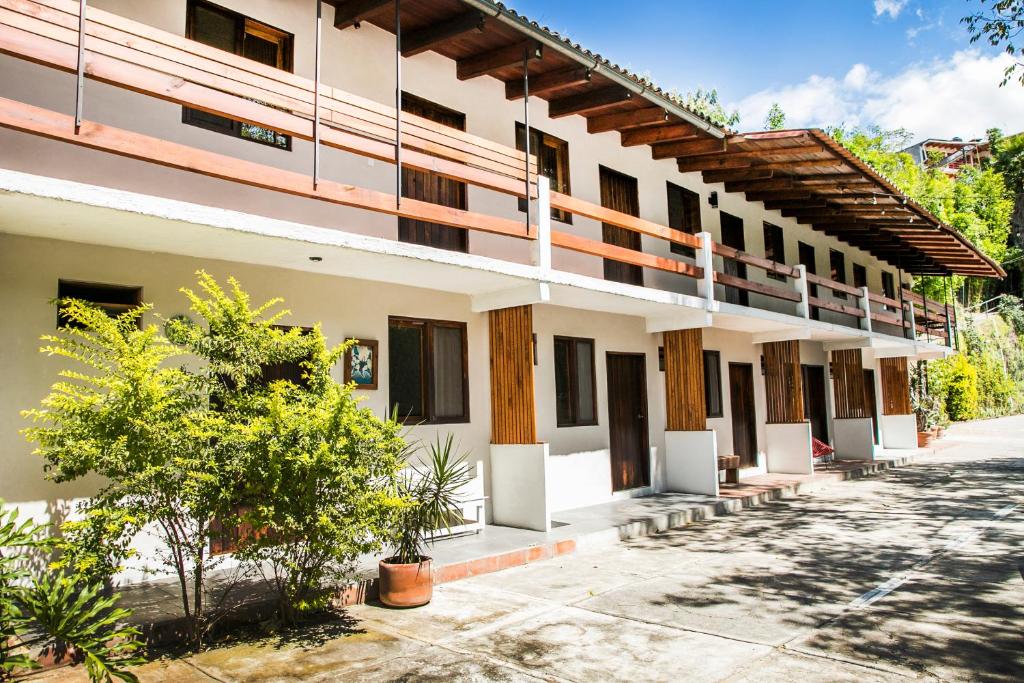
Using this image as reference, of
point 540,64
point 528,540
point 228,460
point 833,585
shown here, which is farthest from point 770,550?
point 540,64

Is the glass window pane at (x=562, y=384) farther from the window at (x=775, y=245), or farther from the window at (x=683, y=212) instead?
the window at (x=775, y=245)

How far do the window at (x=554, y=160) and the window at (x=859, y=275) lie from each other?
45.2ft

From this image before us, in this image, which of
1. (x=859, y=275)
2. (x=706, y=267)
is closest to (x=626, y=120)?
(x=706, y=267)

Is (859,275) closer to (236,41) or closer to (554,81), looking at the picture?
(554,81)

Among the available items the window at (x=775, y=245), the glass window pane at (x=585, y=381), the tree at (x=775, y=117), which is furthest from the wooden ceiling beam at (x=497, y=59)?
the tree at (x=775, y=117)

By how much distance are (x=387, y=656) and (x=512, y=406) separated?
4.84 meters

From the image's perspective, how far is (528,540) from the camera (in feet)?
28.8

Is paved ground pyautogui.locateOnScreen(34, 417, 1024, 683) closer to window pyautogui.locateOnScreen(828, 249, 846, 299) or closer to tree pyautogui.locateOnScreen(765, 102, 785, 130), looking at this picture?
window pyautogui.locateOnScreen(828, 249, 846, 299)

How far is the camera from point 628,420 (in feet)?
42.7

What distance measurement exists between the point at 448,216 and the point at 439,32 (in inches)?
102

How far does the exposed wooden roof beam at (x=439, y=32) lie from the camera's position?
321 inches

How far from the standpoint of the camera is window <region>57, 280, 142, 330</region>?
21.4ft

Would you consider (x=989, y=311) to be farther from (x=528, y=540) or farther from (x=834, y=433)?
(x=528, y=540)

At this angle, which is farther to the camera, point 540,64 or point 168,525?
point 540,64
